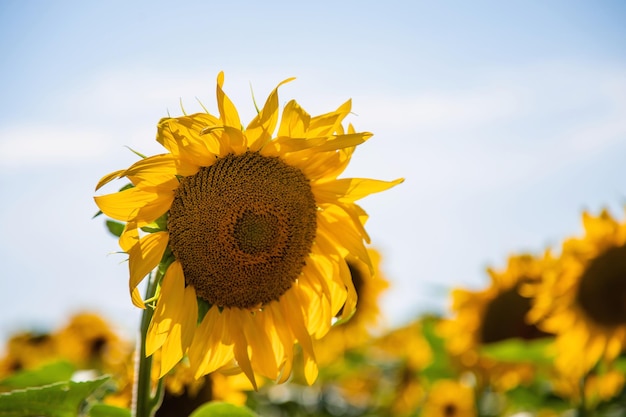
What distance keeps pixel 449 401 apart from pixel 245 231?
17.1ft

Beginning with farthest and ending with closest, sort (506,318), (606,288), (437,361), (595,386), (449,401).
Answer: (449,401)
(437,361)
(506,318)
(595,386)
(606,288)

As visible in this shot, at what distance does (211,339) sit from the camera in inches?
89.7

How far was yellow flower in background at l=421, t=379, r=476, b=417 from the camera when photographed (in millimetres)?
6773

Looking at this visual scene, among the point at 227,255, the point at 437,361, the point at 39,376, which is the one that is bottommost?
the point at 437,361

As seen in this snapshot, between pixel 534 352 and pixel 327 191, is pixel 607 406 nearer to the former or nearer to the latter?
pixel 534 352

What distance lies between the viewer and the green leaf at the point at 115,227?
2.19 m

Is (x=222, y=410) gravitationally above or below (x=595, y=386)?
above

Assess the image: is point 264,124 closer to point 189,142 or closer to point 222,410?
point 189,142

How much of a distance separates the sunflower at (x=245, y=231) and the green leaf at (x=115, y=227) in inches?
3.7

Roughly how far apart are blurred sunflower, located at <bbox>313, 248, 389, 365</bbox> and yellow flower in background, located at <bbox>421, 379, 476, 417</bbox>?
92cm

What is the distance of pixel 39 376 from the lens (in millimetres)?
2797

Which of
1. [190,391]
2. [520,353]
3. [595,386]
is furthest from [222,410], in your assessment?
[595,386]

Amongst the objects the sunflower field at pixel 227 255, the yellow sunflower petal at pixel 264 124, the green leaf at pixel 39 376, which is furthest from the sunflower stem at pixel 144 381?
the green leaf at pixel 39 376

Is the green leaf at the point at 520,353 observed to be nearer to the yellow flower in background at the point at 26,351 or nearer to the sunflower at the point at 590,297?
the sunflower at the point at 590,297
